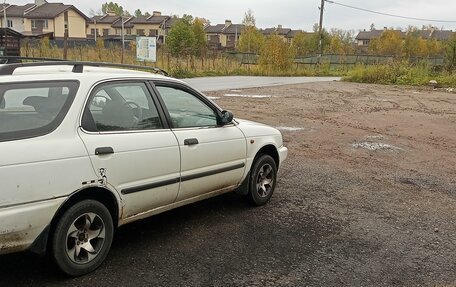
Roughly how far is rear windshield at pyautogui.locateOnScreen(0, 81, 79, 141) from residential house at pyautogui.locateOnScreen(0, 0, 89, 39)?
75.9 metres

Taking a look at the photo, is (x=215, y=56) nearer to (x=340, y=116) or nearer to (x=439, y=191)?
(x=340, y=116)

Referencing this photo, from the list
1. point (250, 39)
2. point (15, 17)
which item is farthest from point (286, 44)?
point (15, 17)

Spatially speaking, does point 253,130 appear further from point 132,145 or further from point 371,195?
point 371,195

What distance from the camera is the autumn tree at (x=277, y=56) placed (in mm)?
40000

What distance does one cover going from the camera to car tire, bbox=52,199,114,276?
11.3ft

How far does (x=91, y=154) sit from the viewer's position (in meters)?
3.53

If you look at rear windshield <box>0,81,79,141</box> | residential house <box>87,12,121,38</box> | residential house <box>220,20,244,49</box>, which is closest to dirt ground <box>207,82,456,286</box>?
rear windshield <box>0,81,79,141</box>

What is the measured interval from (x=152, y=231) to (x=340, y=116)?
34.5ft

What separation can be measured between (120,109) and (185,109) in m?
0.85

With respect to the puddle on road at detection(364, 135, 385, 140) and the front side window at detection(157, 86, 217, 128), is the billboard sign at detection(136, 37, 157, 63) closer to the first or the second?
the puddle on road at detection(364, 135, 385, 140)

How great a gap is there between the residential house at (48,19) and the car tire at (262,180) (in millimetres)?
74806

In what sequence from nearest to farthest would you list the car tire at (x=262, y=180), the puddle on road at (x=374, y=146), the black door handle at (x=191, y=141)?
1. the black door handle at (x=191, y=141)
2. the car tire at (x=262, y=180)
3. the puddle on road at (x=374, y=146)

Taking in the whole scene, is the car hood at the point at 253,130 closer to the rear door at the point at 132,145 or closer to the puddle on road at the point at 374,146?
the rear door at the point at 132,145

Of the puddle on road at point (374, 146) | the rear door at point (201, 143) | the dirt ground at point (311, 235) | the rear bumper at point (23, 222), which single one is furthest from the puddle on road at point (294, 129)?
the rear bumper at point (23, 222)
